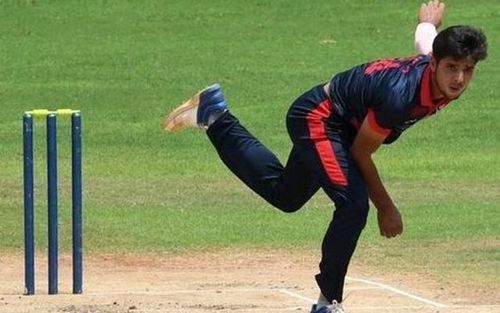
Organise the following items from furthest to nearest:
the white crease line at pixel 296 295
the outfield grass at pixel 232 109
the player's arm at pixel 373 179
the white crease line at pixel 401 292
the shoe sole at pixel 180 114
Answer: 1. the outfield grass at pixel 232 109
2. the white crease line at pixel 296 295
3. the white crease line at pixel 401 292
4. the shoe sole at pixel 180 114
5. the player's arm at pixel 373 179

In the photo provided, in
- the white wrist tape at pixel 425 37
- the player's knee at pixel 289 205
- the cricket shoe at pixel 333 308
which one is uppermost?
the white wrist tape at pixel 425 37

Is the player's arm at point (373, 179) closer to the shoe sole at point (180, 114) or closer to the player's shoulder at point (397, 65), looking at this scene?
the player's shoulder at point (397, 65)

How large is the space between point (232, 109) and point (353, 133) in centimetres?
1423

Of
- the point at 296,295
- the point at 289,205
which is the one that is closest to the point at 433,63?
the point at 289,205

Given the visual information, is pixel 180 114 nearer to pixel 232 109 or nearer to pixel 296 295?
pixel 296 295

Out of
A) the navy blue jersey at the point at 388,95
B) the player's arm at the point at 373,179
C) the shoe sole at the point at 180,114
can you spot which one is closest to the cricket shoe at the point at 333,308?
the player's arm at the point at 373,179

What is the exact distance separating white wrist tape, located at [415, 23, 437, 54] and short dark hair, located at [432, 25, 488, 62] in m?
0.77

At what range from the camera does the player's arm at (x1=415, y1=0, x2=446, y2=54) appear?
9375mm

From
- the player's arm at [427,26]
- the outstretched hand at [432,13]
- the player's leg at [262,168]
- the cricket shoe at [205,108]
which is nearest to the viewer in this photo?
the player's leg at [262,168]

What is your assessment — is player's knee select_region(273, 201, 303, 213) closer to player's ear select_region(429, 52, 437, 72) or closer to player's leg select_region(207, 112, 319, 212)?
player's leg select_region(207, 112, 319, 212)

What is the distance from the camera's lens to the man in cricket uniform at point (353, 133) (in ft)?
27.9

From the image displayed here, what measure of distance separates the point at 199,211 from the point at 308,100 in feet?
21.9

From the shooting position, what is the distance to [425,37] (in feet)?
30.9

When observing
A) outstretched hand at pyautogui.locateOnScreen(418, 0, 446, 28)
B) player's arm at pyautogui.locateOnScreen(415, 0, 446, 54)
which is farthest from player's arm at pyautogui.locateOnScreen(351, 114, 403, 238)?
outstretched hand at pyautogui.locateOnScreen(418, 0, 446, 28)
